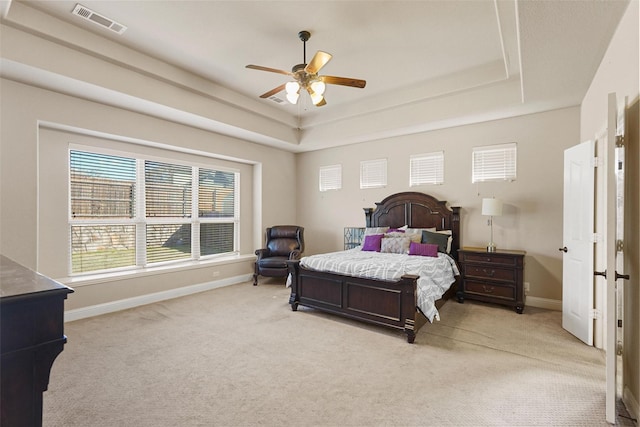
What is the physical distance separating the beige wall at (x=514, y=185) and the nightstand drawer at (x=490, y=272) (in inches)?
21.4

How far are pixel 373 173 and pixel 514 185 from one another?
236 cm

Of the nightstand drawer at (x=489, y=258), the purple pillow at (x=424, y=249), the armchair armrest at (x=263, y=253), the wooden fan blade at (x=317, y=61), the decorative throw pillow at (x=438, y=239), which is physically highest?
the wooden fan blade at (x=317, y=61)

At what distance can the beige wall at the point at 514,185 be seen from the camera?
4.25 m

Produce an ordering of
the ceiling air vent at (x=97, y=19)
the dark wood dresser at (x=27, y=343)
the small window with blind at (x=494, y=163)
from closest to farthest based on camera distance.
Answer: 1. the dark wood dresser at (x=27, y=343)
2. the ceiling air vent at (x=97, y=19)
3. the small window with blind at (x=494, y=163)

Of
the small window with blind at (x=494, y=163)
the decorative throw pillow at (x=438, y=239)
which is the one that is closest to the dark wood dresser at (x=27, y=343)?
the decorative throw pillow at (x=438, y=239)

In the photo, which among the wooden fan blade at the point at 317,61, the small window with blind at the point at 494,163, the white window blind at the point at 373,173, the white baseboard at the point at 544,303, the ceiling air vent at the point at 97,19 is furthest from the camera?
the white window blind at the point at 373,173

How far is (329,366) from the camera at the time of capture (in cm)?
269

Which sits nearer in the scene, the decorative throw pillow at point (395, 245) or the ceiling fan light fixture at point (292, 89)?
the ceiling fan light fixture at point (292, 89)

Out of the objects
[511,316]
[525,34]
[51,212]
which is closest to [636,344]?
[511,316]

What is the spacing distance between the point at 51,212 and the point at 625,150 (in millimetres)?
5848

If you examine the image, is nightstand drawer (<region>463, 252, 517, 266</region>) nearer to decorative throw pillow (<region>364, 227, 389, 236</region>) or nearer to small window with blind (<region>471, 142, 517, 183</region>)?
small window with blind (<region>471, 142, 517, 183</region>)

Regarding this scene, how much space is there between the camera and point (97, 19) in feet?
9.93

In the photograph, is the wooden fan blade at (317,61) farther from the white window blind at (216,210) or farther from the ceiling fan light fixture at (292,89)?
the white window blind at (216,210)

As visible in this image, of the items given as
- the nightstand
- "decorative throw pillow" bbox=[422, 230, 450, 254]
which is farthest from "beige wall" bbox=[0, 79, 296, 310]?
the nightstand
